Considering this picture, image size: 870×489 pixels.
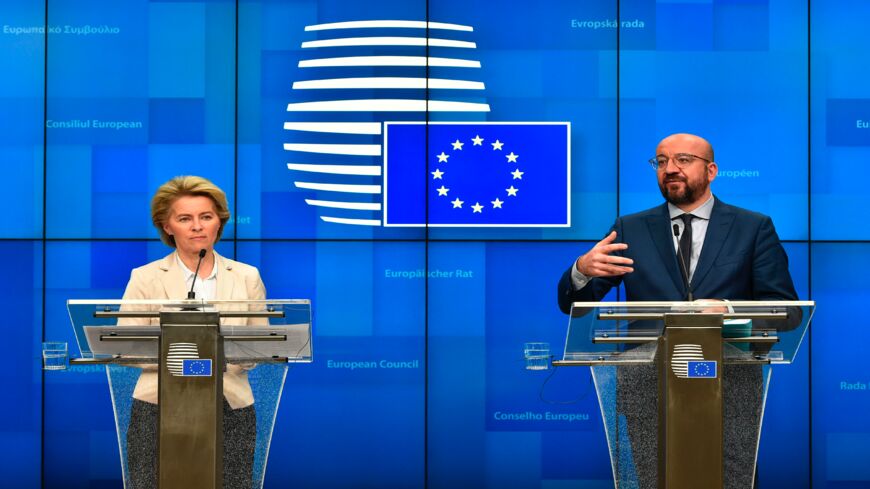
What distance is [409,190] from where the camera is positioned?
5.84 meters

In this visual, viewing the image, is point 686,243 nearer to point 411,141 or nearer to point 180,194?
point 180,194

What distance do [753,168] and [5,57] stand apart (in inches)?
163

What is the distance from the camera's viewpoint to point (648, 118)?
5895 mm

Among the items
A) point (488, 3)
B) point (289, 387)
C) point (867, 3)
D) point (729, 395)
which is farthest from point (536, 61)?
point (729, 395)

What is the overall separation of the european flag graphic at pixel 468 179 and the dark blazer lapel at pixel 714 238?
6.34 ft

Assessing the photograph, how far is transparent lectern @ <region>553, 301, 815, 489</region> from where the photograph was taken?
3.00 metres

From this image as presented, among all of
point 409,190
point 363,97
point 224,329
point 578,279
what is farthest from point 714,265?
point 363,97

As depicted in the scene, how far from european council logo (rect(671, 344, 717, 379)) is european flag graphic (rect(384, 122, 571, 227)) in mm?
2866

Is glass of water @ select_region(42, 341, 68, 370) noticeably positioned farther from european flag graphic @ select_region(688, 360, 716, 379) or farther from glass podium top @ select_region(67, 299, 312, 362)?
european flag graphic @ select_region(688, 360, 716, 379)

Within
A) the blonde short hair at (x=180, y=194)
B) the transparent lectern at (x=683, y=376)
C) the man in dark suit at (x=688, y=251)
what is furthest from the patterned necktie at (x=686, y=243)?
the blonde short hair at (x=180, y=194)

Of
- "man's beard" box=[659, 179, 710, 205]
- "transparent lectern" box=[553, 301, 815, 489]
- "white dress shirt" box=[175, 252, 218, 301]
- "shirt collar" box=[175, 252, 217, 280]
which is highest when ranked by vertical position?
"man's beard" box=[659, 179, 710, 205]

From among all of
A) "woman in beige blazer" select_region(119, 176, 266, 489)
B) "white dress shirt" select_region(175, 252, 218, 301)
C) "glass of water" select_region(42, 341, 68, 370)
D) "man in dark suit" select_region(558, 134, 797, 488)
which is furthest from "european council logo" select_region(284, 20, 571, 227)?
"glass of water" select_region(42, 341, 68, 370)

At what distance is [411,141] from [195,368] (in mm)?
3041

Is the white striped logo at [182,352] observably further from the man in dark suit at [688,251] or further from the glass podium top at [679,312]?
the man in dark suit at [688,251]
